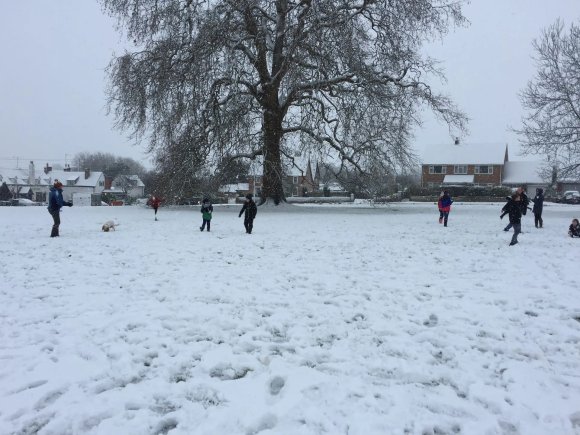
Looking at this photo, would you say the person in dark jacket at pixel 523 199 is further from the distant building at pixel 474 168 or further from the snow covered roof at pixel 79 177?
the snow covered roof at pixel 79 177

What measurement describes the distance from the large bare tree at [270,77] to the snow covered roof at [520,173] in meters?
48.6

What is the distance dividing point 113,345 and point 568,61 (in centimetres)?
3005

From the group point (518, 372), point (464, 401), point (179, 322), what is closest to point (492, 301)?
point (518, 372)

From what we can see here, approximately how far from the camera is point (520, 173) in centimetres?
6912

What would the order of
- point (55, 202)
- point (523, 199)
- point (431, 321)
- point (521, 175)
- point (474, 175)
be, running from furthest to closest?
point (474, 175)
point (521, 175)
point (523, 199)
point (55, 202)
point (431, 321)

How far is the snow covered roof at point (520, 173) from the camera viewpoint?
67.3 metres

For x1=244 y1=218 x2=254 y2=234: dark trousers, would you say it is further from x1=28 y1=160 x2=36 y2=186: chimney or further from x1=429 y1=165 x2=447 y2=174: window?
x1=28 y1=160 x2=36 y2=186: chimney

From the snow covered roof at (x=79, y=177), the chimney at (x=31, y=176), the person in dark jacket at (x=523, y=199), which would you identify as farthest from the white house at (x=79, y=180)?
the person in dark jacket at (x=523, y=199)

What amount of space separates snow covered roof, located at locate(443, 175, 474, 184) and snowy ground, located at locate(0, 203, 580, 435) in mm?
62124

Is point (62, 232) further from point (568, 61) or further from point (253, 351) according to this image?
point (568, 61)

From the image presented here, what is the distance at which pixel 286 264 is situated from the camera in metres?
9.48

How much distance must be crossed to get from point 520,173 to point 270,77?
56.6m

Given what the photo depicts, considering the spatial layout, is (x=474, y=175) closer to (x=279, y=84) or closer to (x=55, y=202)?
(x=279, y=84)

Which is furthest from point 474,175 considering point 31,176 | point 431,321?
point 31,176
